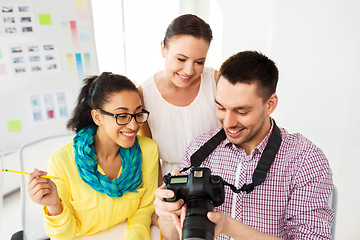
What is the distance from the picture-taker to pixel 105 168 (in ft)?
4.83

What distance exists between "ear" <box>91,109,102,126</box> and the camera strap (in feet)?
Answer: 1.43

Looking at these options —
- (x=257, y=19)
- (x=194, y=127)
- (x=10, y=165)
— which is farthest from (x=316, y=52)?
(x=10, y=165)

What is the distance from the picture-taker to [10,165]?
2.99 meters

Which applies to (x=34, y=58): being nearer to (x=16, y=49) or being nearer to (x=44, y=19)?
(x=16, y=49)

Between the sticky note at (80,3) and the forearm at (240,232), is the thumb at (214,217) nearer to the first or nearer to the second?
the forearm at (240,232)

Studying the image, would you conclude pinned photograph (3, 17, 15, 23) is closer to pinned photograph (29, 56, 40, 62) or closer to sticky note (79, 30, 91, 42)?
pinned photograph (29, 56, 40, 62)

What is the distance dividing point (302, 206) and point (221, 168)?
33 cm

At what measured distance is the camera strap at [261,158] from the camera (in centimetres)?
117

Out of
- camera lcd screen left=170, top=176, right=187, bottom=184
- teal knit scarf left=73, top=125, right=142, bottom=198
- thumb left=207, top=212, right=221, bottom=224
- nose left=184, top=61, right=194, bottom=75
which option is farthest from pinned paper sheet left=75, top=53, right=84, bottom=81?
thumb left=207, top=212, right=221, bottom=224

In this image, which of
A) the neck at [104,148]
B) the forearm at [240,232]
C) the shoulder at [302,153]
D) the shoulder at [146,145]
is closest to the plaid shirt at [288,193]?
the shoulder at [302,153]

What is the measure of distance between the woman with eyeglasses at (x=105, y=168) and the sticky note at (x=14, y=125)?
1.10m

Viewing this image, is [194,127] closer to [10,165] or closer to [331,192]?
[331,192]

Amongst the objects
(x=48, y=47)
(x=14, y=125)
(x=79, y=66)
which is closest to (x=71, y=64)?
(x=79, y=66)

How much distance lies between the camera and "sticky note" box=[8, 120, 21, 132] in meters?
2.36
